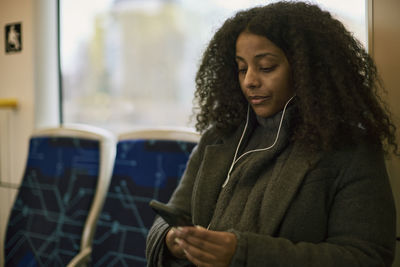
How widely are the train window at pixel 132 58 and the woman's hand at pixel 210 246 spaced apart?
1096mm

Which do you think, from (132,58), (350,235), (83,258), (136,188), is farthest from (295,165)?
(132,58)

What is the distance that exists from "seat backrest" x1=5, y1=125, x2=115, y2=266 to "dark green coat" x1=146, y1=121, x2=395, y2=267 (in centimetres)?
88

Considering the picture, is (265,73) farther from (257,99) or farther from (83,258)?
(83,258)

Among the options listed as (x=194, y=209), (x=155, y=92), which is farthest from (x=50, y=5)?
(x=194, y=209)

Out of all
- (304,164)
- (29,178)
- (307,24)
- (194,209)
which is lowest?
(29,178)

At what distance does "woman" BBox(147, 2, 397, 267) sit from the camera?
87 cm

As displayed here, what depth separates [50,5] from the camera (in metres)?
2.28

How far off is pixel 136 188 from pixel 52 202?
554 millimetres

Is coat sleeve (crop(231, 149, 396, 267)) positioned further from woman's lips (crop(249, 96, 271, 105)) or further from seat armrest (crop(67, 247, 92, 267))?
seat armrest (crop(67, 247, 92, 267))

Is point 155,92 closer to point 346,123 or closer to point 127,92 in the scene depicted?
point 127,92

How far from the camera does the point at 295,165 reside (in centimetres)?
95

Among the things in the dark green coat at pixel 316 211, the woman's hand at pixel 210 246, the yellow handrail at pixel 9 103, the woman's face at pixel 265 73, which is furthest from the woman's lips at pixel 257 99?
the yellow handrail at pixel 9 103

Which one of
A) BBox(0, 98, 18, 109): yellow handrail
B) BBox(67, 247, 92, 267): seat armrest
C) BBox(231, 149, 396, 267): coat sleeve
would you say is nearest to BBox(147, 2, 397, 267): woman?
BBox(231, 149, 396, 267): coat sleeve

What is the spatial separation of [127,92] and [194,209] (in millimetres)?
1317
